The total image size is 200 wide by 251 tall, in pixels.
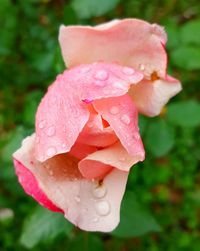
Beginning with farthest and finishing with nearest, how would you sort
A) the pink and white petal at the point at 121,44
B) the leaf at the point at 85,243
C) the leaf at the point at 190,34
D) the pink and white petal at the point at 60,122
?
the leaf at the point at 190,34
the leaf at the point at 85,243
the pink and white petal at the point at 121,44
the pink and white petal at the point at 60,122

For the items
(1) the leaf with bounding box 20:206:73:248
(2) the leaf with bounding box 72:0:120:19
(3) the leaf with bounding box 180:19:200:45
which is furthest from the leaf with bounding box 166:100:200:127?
(1) the leaf with bounding box 20:206:73:248

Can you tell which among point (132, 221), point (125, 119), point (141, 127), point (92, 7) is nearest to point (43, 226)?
point (132, 221)

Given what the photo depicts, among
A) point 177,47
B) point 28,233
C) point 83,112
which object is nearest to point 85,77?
point 83,112

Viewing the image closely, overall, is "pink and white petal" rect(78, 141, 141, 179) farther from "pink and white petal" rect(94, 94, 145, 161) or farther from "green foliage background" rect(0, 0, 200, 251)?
"green foliage background" rect(0, 0, 200, 251)

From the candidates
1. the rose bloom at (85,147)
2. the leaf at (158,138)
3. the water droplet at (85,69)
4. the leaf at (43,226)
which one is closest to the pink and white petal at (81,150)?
the rose bloom at (85,147)

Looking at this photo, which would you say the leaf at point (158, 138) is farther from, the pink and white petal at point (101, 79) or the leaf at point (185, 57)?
the pink and white petal at point (101, 79)

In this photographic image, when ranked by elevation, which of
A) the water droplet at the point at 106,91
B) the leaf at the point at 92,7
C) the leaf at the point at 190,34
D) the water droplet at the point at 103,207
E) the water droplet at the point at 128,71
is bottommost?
the leaf at the point at 190,34

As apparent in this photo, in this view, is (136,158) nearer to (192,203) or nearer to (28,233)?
(28,233)
